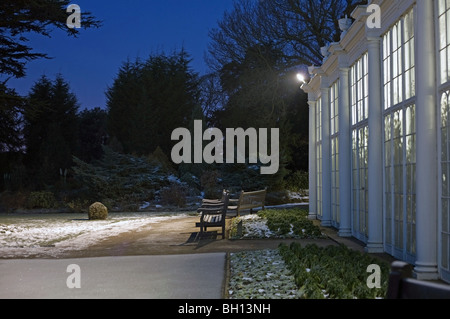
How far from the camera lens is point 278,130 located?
84.3 feet

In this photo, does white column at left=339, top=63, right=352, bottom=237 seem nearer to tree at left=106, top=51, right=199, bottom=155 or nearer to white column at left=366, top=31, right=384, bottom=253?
white column at left=366, top=31, right=384, bottom=253

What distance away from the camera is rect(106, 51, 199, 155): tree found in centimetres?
3084

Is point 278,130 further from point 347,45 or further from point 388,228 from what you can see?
point 388,228

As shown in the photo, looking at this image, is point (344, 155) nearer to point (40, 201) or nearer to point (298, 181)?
point (40, 201)

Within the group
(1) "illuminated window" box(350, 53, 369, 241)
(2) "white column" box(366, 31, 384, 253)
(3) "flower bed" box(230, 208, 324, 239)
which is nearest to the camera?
(2) "white column" box(366, 31, 384, 253)

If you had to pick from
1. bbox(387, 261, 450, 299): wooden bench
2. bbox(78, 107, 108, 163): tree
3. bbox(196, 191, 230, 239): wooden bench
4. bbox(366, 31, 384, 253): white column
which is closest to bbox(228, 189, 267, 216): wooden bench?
bbox(196, 191, 230, 239): wooden bench

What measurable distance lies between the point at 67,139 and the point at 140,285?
1046 inches

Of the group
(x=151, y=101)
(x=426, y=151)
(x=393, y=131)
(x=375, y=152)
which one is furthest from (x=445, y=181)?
(x=151, y=101)

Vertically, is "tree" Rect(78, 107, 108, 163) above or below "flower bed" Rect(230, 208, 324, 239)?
above

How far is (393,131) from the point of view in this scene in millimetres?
8484

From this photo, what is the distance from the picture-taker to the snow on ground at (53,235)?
32.4 feet

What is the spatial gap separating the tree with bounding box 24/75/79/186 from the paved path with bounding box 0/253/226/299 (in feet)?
61.5
